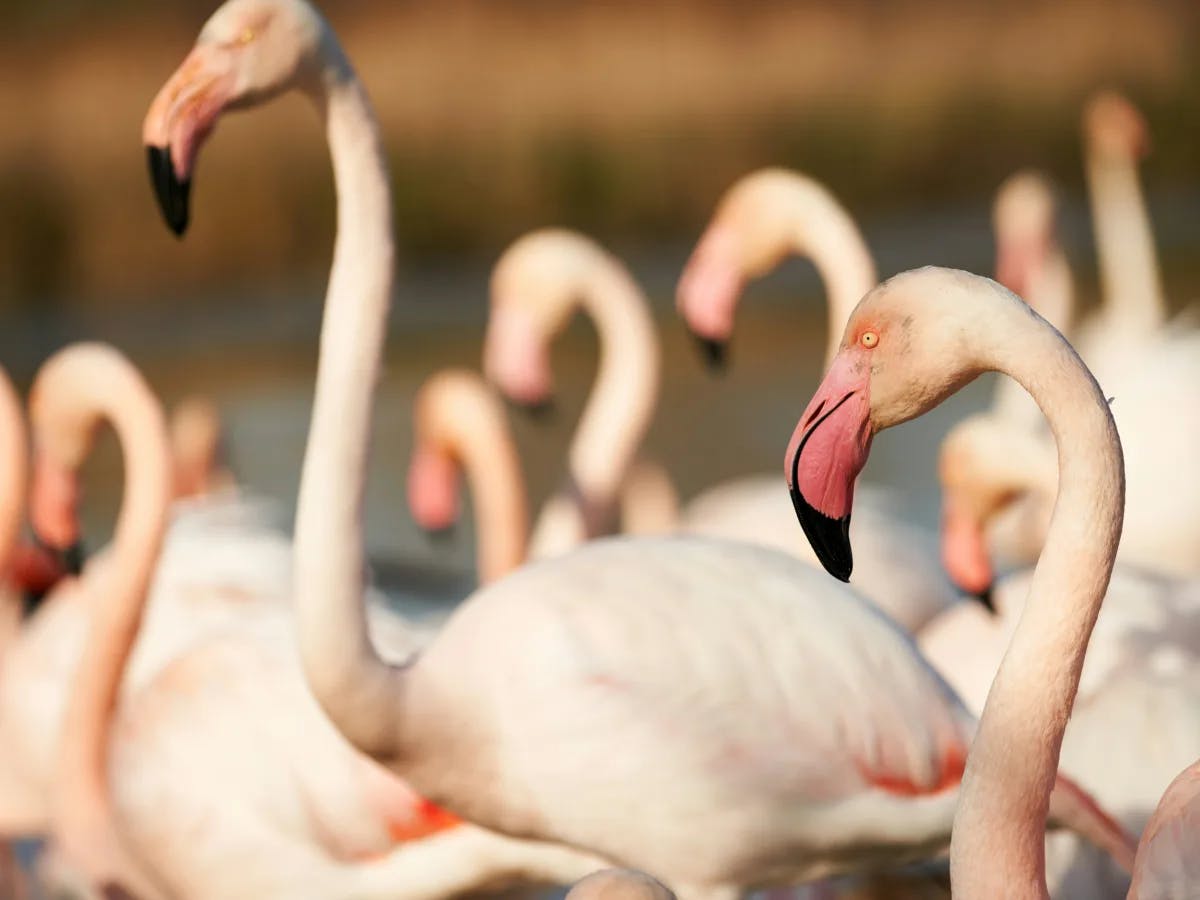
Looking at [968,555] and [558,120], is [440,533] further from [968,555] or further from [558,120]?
[558,120]

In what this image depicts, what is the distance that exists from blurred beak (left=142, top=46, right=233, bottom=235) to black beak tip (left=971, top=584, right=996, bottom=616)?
1.90 meters

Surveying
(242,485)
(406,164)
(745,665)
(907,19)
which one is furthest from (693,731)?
(907,19)

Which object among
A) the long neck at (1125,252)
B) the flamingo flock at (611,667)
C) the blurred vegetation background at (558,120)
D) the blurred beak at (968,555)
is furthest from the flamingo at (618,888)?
the blurred vegetation background at (558,120)

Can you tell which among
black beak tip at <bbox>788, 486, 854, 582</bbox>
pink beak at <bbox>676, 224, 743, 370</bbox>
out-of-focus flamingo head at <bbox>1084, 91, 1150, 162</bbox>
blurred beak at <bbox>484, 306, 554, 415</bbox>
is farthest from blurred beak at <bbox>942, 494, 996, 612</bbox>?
out-of-focus flamingo head at <bbox>1084, 91, 1150, 162</bbox>

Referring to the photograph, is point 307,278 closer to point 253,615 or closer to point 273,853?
point 253,615

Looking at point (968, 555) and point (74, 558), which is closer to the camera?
point (968, 555)

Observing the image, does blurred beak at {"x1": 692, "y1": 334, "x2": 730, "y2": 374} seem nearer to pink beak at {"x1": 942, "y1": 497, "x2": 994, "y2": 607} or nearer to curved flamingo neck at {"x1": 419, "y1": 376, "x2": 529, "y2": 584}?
curved flamingo neck at {"x1": 419, "y1": 376, "x2": 529, "y2": 584}

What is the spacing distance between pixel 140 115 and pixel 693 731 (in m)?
12.7

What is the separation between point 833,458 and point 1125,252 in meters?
6.35

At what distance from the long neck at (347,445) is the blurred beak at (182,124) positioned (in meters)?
0.26

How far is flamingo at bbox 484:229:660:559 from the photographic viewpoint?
5371 millimetres

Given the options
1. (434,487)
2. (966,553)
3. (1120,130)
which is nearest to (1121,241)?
(1120,130)

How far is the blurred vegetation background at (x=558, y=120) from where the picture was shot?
14.8 metres

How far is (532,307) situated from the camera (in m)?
5.59
